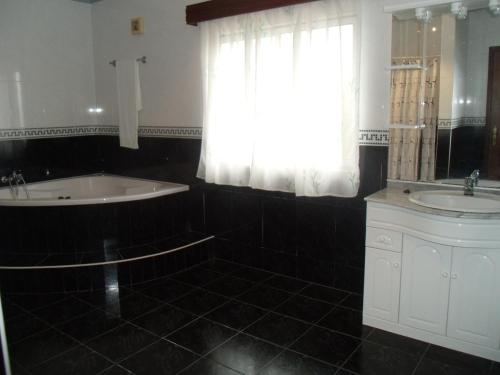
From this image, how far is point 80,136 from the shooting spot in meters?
4.33

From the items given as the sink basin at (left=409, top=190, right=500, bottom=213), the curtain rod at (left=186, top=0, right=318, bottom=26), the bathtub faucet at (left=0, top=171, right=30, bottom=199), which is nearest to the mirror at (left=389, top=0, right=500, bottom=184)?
the sink basin at (left=409, top=190, right=500, bottom=213)

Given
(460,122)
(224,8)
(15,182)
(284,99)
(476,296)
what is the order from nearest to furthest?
(476,296), (460,122), (284,99), (224,8), (15,182)

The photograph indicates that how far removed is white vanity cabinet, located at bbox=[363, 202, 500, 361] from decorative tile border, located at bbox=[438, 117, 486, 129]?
66 centimetres

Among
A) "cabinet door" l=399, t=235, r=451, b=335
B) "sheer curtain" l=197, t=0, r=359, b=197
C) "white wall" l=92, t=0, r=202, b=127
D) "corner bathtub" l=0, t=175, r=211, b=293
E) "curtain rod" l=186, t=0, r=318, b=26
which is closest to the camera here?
"cabinet door" l=399, t=235, r=451, b=335

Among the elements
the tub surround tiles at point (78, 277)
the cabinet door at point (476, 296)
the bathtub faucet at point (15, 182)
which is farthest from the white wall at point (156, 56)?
the cabinet door at point (476, 296)

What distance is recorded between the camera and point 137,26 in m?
3.89

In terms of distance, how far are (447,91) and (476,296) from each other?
1180mm

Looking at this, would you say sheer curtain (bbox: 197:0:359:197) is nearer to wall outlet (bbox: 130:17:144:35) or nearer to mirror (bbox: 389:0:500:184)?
Answer: mirror (bbox: 389:0:500:184)

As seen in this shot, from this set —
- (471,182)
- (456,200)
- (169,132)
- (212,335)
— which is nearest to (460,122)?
(471,182)

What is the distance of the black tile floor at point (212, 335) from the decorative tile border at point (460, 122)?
48.8 inches

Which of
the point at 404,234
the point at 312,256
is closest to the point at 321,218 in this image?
the point at 312,256

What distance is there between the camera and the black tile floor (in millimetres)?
2104

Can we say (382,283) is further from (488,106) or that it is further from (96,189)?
(96,189)

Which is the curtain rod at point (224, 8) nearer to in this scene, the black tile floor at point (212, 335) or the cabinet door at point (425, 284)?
the cabinet door at point (425, 284)
